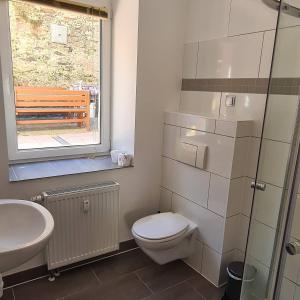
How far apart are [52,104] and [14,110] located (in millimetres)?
276

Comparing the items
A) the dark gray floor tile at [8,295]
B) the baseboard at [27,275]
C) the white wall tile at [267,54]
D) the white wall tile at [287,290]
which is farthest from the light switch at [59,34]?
the white wall tile at [287,290]

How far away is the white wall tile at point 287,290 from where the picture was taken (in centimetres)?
140

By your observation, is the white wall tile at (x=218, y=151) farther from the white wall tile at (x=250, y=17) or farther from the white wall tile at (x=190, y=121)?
the white wall tile at (x=250, y=17)

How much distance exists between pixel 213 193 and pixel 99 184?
2.67ft

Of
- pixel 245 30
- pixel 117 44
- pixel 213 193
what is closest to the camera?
pixel 245 30

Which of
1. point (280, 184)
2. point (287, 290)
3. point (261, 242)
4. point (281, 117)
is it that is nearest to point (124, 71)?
point (281, 117)

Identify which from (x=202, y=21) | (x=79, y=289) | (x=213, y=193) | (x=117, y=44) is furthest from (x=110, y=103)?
(x=79, y=289)

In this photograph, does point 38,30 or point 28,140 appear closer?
point 38,30

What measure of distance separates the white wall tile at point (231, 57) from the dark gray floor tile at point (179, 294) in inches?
58.4

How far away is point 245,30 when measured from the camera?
1.77 meters

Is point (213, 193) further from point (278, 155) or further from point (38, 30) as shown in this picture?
point (38, 30)

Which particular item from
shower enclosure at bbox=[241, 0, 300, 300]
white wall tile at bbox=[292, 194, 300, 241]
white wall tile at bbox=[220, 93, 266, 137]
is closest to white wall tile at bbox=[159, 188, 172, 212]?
white wall tile at bbox=[220, 93, 266, 137]

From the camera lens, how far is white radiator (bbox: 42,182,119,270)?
186cm

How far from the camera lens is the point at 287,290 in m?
1.46
